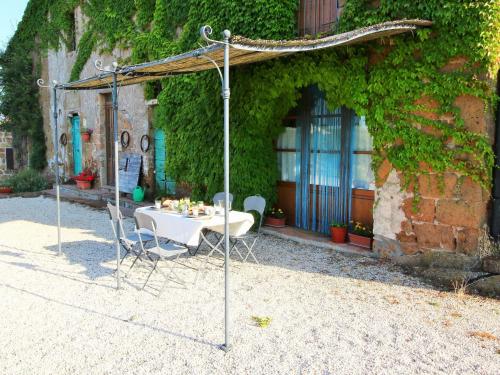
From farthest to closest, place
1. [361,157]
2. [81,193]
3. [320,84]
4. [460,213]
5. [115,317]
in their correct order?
[81,193], [361,157], [320,84], [460,213], [115,317]

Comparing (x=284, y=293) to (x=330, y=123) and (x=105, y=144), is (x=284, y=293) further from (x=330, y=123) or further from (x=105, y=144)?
(x=105, y=144)

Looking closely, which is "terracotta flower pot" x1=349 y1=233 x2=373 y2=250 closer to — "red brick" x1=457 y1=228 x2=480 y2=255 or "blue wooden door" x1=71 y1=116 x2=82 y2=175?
"red brick" x1=457 y1=228 x2=480 y2=255

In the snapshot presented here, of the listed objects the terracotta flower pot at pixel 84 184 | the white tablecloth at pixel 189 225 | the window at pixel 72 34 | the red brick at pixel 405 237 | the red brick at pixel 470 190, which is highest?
the window at pixel 72 34

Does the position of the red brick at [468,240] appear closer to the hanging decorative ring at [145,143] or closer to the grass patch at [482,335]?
the grass patch at [482,335]

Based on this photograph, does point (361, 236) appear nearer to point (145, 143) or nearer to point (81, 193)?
point (145, 143)

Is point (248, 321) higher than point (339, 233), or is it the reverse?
point (339, 233)

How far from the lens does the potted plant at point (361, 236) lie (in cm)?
588

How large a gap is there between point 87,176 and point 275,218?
6.46m

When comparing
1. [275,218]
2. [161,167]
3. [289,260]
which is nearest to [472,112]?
[289,260]

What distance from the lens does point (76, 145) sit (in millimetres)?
12820

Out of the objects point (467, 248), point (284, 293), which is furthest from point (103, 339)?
point (467, 248)

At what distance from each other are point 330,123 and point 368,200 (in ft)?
4.25

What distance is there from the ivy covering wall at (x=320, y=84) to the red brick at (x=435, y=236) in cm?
58

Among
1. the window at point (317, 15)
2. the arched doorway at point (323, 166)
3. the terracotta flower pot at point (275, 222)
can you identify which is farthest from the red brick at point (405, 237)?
the window at point (317, 15)
